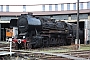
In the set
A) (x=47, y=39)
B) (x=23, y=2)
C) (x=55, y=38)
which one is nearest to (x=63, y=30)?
(x=55, y=38)

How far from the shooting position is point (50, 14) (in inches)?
1740

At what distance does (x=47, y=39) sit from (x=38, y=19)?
2.48 meters

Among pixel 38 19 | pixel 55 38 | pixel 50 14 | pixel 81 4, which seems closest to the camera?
pixel 38 19

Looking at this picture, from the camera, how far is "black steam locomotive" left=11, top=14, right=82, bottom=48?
70.6ft

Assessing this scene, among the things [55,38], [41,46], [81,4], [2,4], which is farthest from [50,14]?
[41,46]

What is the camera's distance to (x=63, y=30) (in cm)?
2788

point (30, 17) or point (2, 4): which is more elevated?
point (2, 4)

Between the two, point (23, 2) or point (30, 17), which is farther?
point (23, 2)

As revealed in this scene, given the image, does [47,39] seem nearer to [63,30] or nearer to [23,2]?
[63,30]

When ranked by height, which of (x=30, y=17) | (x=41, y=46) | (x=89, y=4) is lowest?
(x=41, y=46)

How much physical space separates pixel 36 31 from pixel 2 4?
1225 inches

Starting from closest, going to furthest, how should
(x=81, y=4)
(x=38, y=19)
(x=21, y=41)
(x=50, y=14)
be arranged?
(x=21, y=41), (x=38, y=19), (x=50, y=14), (x=81, y=4)

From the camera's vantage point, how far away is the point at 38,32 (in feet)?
75.7

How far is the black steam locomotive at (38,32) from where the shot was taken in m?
21.5
